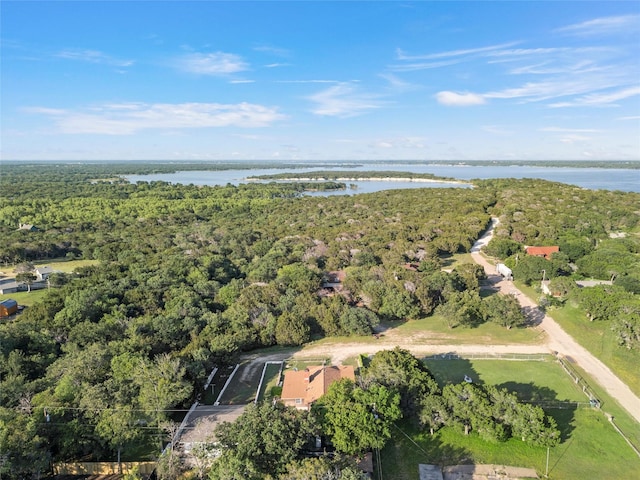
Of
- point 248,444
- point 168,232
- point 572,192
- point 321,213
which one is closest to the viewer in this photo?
point 248,444

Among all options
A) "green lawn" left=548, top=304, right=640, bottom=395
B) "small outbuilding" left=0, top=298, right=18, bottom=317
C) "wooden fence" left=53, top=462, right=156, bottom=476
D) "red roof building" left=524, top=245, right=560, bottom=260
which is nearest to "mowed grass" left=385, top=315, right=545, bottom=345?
"green lawn" left=548, top=304, right=640, bottom=395

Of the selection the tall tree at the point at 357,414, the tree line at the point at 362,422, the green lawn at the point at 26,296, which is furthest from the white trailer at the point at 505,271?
the green lawn at the point at 26,296

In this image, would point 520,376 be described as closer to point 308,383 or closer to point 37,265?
point 308,383

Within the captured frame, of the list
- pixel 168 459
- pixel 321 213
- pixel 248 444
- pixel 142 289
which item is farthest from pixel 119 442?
pixel 321 213

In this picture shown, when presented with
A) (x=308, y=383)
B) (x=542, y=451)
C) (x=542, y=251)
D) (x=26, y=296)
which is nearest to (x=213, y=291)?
(x=308, y=383)

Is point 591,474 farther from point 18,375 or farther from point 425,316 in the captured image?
point 18,375

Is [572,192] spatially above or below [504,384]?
above
